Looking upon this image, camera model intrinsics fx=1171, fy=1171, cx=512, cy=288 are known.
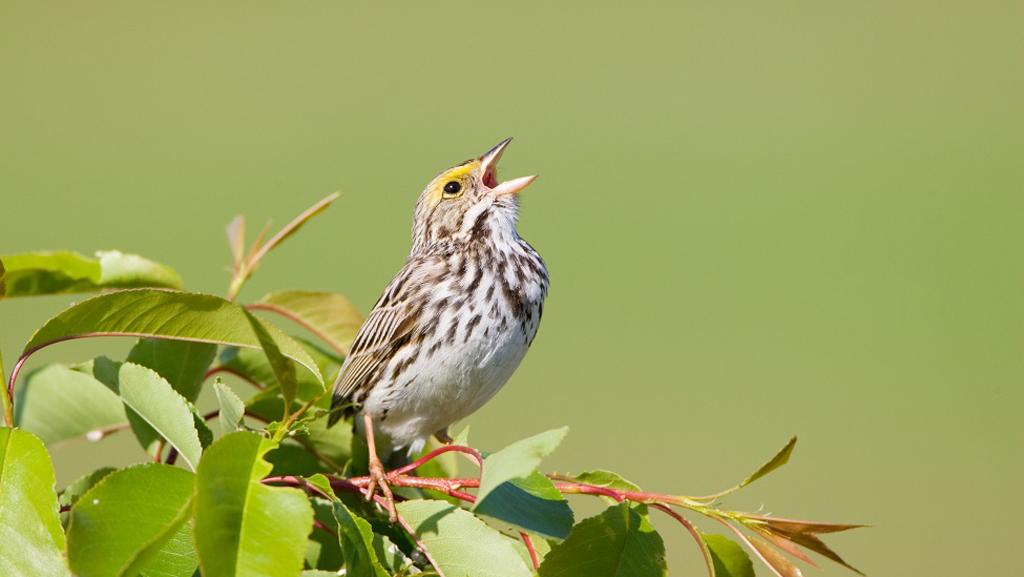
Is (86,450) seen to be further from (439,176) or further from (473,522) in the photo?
(473,522)

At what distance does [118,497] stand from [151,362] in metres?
0.81

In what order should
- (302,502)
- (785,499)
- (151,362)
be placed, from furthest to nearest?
(785,499) → (151,362) → (302,502)

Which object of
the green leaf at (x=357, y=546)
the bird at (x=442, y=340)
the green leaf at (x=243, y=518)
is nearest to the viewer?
the green leaf at (x=243, y=518)

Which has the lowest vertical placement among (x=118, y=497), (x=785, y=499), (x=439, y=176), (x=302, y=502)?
(x=785, y=499)

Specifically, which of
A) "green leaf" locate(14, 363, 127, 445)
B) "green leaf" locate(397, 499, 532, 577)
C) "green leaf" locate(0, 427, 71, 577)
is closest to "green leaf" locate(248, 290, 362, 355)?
"green leaf" locate(14, 363, 127, 445)

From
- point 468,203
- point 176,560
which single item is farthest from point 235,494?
point 468,203

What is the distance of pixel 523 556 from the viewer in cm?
211

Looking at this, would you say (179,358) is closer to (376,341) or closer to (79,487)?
(79,487)

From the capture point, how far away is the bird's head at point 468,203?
4.04 m

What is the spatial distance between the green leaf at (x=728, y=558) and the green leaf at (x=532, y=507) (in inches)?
12.2

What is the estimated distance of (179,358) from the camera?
8.12 ft

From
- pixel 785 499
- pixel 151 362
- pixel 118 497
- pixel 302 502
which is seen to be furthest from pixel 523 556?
pixel 785 499

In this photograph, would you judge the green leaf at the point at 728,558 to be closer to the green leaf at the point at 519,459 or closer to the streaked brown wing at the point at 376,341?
the green leaf at the point at 519,459

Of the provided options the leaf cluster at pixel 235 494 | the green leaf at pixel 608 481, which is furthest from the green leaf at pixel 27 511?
the green leaf at pixel 608 481
